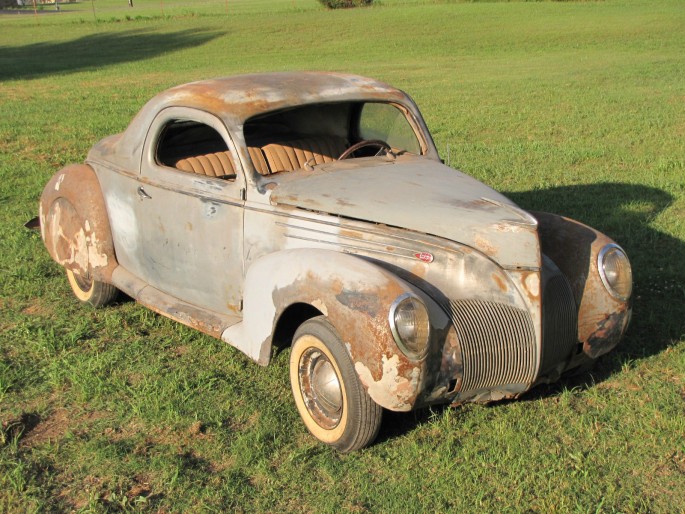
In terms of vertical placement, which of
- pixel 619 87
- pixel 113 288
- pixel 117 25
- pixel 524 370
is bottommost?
pixel 117 25

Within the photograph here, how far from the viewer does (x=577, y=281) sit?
4.25m

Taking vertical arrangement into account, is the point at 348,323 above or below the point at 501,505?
above

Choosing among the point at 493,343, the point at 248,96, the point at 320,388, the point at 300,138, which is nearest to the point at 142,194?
the point at 248,96

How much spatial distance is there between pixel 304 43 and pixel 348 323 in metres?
28.1

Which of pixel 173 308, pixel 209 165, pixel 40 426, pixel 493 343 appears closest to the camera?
pixel 493 343

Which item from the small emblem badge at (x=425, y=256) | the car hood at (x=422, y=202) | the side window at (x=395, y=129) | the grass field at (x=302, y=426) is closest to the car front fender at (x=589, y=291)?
the grass field at (x=302, y=426)

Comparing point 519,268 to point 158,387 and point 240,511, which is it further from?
point 158,387

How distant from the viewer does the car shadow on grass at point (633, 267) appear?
4.37 metres

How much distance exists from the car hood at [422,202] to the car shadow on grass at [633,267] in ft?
3.09

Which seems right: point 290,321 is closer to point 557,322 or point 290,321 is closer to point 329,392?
point 329,392

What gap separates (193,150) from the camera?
546cm

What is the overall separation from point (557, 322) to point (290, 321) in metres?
1.41

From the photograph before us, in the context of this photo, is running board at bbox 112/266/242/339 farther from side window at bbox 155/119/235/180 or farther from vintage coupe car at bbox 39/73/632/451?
side window at bbox 155/119/235/180

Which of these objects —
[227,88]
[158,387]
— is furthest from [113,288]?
[227,88]
